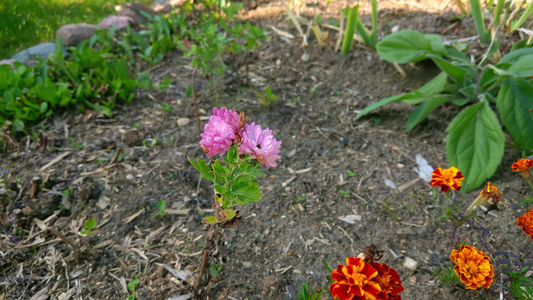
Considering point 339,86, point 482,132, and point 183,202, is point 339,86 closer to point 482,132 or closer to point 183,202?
point 482,132

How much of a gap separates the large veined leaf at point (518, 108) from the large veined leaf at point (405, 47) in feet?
1.61

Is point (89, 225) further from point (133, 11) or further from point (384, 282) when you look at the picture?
point (133, 11)

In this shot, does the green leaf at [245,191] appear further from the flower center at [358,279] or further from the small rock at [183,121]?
the small rock at [183,121]

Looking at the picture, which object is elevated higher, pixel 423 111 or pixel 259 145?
pixel 259 145

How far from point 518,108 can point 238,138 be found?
166 centimetres

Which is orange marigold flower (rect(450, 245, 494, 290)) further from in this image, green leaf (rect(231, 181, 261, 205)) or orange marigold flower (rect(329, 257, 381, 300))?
green leaf (rect(231, 181, 261, 205))

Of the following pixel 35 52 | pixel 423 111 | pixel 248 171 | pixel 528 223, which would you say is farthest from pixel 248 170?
pixel 35 52

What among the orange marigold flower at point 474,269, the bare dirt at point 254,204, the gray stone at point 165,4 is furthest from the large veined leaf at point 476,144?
the gray stone at point 165,4

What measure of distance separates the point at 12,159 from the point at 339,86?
212cm

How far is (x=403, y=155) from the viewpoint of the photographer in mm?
2156

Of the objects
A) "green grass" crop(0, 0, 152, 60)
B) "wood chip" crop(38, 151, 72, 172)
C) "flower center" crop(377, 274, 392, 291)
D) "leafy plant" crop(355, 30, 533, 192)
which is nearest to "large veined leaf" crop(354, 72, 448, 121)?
"leafy plant" crop(355, 30, 533, 192)

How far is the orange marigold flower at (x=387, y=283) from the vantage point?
4.02ft

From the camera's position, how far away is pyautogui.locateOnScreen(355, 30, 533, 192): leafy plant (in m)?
1.92

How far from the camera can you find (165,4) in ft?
13.1
